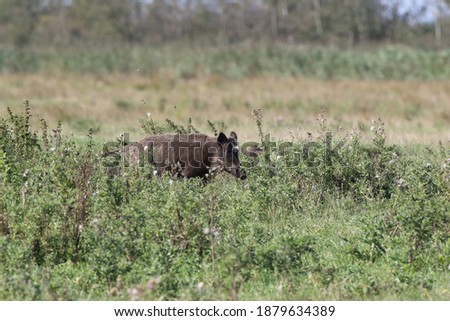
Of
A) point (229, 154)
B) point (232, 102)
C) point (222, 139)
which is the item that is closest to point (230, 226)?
point (229, 154)

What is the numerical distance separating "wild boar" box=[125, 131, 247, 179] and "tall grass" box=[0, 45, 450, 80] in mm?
21827

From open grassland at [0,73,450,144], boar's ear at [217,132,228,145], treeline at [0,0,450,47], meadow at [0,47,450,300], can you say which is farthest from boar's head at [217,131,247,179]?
treeline at [0,0,450,47]

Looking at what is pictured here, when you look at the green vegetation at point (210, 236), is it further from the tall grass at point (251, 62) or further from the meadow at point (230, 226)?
the tall grass at point (251, 62)

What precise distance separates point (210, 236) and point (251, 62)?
30258mm

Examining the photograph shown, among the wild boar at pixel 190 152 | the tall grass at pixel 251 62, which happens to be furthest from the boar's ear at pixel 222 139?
the tall grass at pixel 251 62

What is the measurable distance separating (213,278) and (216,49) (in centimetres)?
3380

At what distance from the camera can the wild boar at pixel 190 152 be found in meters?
12.8

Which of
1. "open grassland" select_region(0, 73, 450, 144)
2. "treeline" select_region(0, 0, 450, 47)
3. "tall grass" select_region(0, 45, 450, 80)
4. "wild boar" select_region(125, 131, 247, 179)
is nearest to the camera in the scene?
"wild boar" select_region(125, 131, 247, 179)

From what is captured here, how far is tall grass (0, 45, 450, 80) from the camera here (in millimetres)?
36500

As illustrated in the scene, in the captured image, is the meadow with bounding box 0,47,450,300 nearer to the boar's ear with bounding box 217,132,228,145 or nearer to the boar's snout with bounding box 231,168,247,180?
the boar's snout with bounding box 231,168,247,180

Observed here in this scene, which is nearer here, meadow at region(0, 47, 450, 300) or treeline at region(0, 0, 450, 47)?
meadow at region(0, 47, 450, 300)

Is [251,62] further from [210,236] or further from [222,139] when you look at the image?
[210,236]

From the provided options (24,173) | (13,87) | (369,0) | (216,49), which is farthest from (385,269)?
(369,0)

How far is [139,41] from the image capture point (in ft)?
173
